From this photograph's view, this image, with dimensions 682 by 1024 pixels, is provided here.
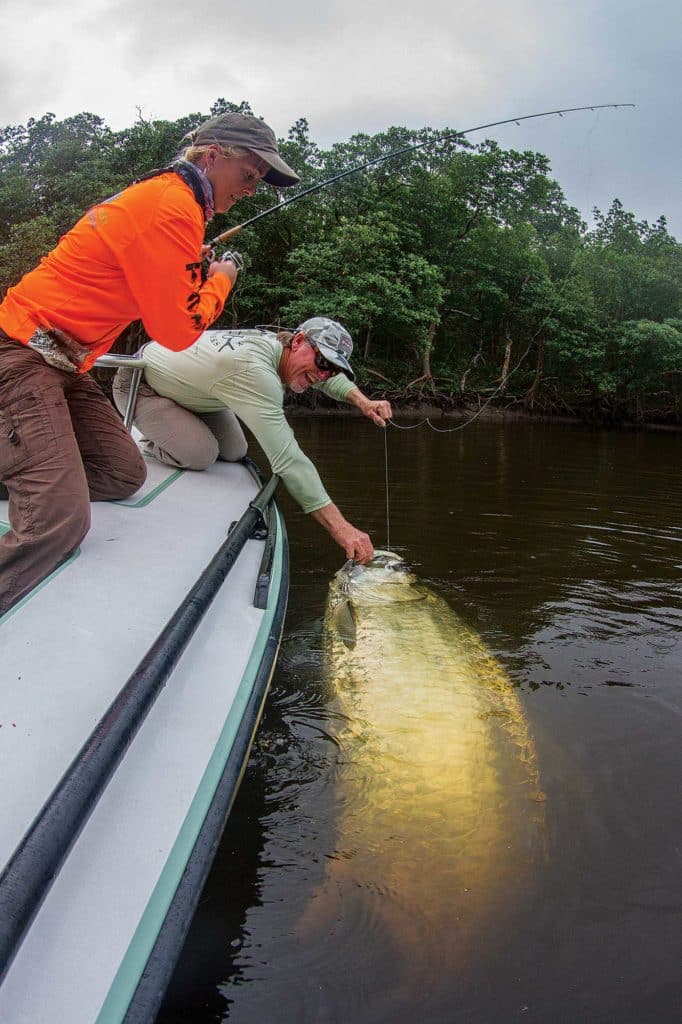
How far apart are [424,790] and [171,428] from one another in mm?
2648

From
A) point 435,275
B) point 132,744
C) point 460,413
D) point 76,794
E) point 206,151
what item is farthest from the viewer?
point 460,413

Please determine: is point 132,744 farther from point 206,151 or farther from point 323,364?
point 323,364

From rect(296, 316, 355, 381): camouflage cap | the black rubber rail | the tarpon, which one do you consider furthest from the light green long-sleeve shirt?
the black rubber rail

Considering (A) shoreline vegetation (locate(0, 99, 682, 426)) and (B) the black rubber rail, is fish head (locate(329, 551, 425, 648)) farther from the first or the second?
(A) shoreline vegetation (locate(0, 99, 682, 426))

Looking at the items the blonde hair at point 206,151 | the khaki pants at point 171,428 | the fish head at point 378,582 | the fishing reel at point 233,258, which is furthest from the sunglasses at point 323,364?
the blonde hair at point 206,151

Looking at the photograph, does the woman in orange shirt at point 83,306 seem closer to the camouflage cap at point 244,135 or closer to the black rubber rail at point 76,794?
the camouflage cap at point 244,135

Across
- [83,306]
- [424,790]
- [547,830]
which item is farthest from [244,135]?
[547,830]

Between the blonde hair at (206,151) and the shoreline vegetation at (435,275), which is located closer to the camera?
the blonde hair at (206,151)

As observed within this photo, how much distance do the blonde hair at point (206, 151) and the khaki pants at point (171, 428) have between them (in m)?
1.81

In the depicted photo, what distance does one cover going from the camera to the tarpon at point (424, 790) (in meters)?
2.13

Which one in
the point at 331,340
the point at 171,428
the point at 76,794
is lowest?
the point at 76,794

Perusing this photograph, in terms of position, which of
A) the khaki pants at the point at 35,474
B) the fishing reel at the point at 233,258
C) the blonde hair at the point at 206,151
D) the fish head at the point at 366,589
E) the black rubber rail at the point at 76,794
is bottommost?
the fish head at the point at 366,589

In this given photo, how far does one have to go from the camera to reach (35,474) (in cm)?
268

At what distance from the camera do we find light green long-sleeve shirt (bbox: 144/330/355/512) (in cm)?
362
